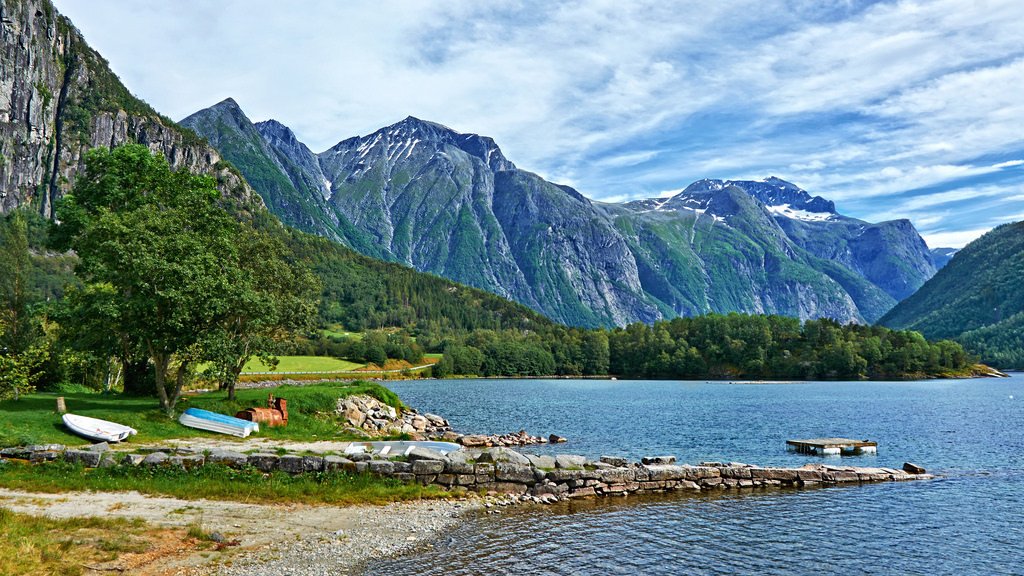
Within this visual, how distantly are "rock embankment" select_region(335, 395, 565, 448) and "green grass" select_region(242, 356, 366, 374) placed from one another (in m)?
95.8

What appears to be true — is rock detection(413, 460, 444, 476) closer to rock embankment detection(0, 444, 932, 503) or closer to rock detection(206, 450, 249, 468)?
rock embankment detection(0, 444, 932, 503)

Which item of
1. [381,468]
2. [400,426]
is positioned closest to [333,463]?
[381,468]

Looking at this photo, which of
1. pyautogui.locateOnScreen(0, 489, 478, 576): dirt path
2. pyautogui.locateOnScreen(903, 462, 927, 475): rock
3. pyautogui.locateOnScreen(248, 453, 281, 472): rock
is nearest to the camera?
pyautogui.locateOnScreen(0, 489, 478, 576): dirt path

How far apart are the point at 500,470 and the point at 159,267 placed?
24442mm

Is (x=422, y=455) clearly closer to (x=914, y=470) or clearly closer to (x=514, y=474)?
(x=514, y=474)

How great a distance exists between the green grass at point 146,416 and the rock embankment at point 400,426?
173 centimetres

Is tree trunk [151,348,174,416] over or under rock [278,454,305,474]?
over

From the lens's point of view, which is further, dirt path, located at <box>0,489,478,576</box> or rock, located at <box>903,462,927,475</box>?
rock, located at <box>903,462,927,475</box>

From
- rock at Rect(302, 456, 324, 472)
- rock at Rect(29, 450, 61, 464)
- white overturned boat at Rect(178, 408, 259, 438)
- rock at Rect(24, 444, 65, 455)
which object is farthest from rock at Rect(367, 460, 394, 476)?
rock at Rect(24, 444, 65, 455)

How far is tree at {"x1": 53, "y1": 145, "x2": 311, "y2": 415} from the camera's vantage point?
3847 centimetres

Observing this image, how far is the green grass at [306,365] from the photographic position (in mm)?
156000

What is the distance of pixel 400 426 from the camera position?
5988 centimetres

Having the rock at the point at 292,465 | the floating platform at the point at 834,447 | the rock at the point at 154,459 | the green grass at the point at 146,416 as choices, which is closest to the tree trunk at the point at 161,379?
the green grass at the point at 146,416

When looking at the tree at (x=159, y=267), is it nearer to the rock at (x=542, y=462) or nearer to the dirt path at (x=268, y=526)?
the dirt path at (x=268, y=526)
